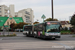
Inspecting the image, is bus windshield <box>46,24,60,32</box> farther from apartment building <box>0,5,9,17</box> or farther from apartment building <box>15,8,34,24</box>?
apartment building <box>15,8,34,24</box>

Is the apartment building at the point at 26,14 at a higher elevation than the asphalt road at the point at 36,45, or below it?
higher

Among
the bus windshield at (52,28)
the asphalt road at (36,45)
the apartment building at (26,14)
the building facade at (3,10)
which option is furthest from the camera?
the apartment building at (26,14)

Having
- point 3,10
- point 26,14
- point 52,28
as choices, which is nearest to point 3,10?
point 3,10

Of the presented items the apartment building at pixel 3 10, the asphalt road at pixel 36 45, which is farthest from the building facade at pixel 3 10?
the asphalt road at pixel 36 45

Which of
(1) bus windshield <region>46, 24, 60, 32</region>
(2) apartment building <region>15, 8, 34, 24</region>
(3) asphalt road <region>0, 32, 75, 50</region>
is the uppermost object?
(2) apartment building <region>15, 8, 34, 24</region>

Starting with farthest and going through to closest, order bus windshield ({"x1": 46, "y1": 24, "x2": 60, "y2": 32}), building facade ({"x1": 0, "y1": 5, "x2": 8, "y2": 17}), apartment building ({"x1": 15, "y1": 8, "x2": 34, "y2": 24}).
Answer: apartment building ({"x1": 15, "y1": 8, "x2": 34, "y2": 24}) < building facade ({"x1": 0, "y1": 5, "x2": 8, "y2": 17}) < bus windshield ({"x1": 46, "y1": 24, "x2": 60, "y2": 32})

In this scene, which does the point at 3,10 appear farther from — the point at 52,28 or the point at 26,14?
the point at 52,28

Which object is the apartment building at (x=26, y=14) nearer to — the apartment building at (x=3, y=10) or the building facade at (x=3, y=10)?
the apartment building at (x=3, y=10)

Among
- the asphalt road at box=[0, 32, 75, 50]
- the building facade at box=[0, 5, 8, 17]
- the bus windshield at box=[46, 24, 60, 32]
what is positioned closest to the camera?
the asphalt road at box=[0, 32, 75, 50]

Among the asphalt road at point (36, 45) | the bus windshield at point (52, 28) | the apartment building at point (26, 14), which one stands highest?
the apartment building at point (26, 14)

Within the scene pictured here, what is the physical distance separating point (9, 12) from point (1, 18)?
14881 millimetres

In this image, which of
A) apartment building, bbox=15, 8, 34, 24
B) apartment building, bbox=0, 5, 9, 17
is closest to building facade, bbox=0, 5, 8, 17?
apartment building, bbox=0, 5, 9, 17

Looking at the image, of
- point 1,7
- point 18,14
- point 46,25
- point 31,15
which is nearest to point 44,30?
point 46,25

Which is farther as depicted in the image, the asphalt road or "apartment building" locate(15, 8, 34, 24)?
"apartment building" locate(15, 8, 34, 24)
